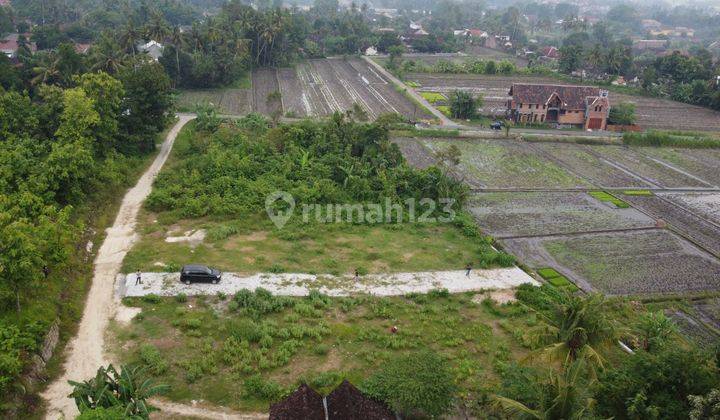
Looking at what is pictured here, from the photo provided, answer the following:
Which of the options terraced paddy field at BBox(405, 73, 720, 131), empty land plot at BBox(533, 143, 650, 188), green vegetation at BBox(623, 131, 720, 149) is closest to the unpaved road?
empty land plot at BBox(533, 143, 650, 188)

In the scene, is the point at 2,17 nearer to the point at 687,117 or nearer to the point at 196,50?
the point at 196,50

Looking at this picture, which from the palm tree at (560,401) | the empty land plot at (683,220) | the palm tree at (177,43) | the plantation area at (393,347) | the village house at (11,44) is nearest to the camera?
the palm tree at (560,401)

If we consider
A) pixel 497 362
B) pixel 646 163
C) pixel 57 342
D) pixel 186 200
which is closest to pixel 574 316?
pixel 497 362

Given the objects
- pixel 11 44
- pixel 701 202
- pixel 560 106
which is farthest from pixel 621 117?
pixel 11 44

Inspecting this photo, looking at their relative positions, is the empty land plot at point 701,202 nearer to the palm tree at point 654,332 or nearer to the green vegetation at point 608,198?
the green vegetation at point 608,198

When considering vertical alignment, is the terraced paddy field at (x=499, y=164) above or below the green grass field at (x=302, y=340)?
above

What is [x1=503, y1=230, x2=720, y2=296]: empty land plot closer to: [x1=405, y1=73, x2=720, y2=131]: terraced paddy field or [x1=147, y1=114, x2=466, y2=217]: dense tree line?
[x1=147, y1=114, x2=466, y2=217]: dense tree line

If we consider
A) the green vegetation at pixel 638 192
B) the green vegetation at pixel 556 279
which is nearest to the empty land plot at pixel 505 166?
the green vegetation at pixel 638 192
